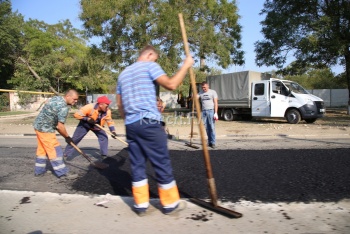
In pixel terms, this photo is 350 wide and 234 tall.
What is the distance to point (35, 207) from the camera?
3.39m

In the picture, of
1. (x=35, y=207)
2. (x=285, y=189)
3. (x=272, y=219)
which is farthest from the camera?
(x=285, y=189)

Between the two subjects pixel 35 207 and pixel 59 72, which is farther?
pixel 59 72

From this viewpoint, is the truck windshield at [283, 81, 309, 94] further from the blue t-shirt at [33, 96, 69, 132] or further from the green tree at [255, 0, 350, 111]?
the blue t-shirt at [33, 96, 69, 132]

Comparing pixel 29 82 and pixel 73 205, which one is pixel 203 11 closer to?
pixel 73 205

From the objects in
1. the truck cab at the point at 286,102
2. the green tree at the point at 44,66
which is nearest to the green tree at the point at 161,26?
the truck cab at the point at 286,102

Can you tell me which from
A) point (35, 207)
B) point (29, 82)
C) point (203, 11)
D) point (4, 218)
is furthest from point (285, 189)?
point (29, 82)

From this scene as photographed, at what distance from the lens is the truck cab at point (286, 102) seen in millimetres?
13680

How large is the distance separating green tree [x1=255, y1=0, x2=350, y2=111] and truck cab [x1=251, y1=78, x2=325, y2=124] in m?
3.54

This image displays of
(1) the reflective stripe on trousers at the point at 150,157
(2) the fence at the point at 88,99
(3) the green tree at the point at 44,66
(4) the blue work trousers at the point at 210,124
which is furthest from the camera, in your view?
(3) the green tree at the point at 44,66

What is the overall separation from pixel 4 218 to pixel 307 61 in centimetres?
1987

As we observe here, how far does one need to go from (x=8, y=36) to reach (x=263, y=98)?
90.7 feet

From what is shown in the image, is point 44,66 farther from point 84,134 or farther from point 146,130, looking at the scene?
point 146,130

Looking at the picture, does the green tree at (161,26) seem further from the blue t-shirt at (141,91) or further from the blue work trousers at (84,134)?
the blue t-shirt at (141,91)

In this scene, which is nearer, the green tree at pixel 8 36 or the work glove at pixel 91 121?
the work glove at pixel 91 121
